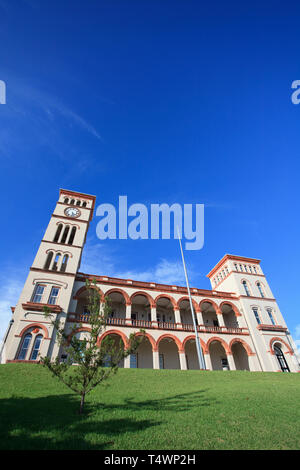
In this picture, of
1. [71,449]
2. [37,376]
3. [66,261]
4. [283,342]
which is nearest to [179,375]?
[37,376]

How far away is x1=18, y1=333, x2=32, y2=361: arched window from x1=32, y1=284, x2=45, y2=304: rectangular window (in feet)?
10.1

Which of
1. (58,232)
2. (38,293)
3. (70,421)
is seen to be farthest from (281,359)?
(58,232)

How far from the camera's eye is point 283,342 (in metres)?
27.7

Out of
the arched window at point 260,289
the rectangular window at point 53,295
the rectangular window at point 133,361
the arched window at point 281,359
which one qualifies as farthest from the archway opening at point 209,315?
the rectangular window at point 53,295

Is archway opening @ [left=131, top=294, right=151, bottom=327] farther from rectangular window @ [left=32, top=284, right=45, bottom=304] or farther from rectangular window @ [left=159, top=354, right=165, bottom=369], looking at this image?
rectangular window @ [left=32, top=284, right=45, bottom=304]

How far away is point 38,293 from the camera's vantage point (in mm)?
21969

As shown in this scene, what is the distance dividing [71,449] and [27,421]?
8.78ft

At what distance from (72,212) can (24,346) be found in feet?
53.2

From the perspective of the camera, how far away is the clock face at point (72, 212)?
29.4 m

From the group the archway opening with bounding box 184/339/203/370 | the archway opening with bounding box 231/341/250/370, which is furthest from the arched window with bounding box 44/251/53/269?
the archway opening with bounding box 231/341/250/370

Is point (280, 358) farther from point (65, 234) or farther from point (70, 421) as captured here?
point (65, 234)

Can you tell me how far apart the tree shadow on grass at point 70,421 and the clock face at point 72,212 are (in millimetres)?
22246

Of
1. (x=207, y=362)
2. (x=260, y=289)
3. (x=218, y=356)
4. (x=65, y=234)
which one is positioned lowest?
(x=207, y=362)

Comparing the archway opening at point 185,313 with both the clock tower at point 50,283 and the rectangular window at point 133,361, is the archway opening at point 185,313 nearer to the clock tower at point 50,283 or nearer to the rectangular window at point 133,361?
the rectangular window at point 133,361
